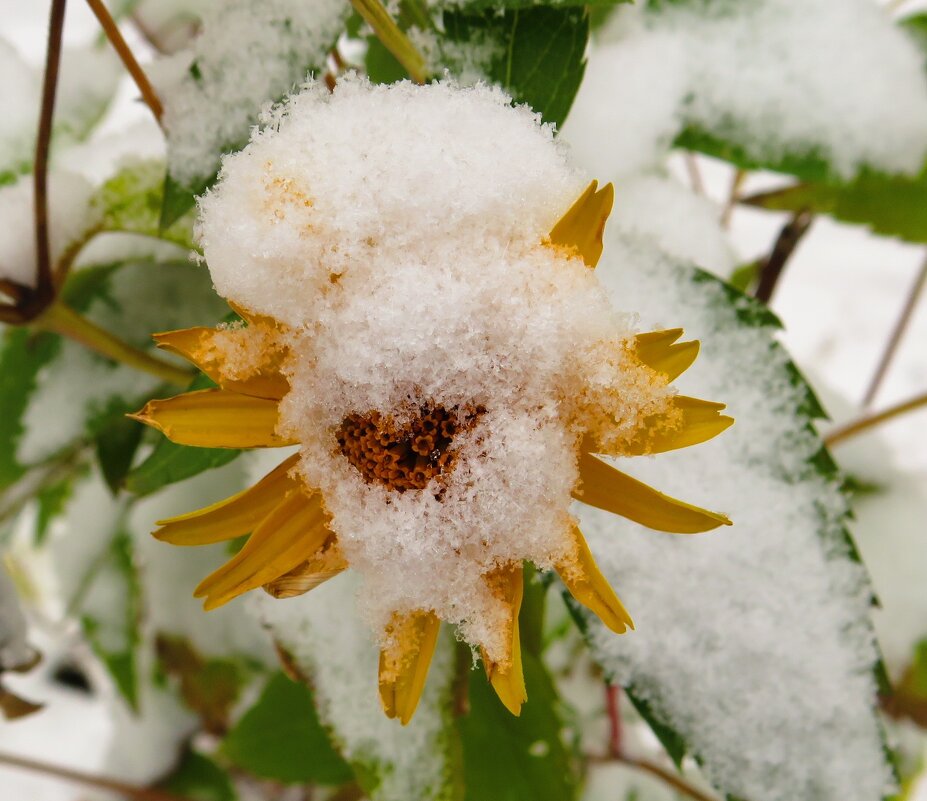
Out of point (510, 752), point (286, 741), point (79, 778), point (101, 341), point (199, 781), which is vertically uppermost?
point (101, 341)

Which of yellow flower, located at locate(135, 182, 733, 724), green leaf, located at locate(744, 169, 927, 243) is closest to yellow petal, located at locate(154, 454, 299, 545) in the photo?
yellow flower, located at locate(135, 182, 733, 724)

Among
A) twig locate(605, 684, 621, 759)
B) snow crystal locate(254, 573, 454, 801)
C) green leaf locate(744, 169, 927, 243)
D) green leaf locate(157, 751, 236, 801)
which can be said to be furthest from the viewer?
green leaf locate(157, 751, 236, 801)

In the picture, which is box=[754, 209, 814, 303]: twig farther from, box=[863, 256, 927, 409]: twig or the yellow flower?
the yellow flower

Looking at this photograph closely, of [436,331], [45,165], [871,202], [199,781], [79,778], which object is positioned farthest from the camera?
[199,781]

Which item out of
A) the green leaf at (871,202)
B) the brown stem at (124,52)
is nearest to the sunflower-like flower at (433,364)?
the brown stem at (124,52)

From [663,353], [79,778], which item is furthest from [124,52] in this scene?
[79,778]

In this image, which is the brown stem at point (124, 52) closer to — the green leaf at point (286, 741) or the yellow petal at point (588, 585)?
the yellow petal at point (588, 585)

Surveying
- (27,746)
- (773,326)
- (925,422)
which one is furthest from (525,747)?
(27,746)

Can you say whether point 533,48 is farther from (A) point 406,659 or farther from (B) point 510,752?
(B) point 510,752
